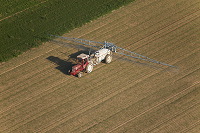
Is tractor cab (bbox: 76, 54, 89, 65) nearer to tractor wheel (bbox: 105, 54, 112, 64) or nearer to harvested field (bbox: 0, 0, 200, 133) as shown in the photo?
harvested field (bbox: 0, 0, 200, 133)

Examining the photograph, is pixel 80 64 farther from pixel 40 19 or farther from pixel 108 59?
pixel 40 19

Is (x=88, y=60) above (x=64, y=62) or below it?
above

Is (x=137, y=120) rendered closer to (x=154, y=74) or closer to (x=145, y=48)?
(x=154, y=74)

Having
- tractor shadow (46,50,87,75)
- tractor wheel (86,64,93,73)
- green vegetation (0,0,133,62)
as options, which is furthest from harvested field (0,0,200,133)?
green vegetation (0,0,133,62)

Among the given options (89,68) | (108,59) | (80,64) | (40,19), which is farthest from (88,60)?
(40,19)

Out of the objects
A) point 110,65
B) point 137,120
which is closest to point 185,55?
point 110,65
